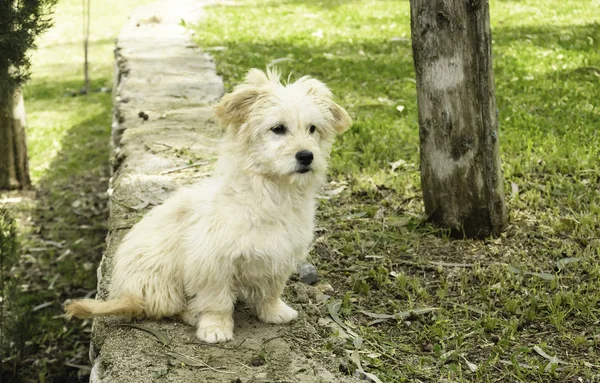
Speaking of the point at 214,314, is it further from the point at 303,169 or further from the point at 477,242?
the point at 477,242

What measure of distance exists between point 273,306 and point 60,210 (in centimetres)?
506

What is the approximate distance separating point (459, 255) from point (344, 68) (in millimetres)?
4990

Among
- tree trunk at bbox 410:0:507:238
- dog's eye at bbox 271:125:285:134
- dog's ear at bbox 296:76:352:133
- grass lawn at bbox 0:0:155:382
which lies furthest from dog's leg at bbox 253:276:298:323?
grass lawn at bbox 0:0:155:382

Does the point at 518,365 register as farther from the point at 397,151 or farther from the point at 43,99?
the point at 43,99

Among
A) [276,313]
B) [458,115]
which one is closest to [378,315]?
[276,313]

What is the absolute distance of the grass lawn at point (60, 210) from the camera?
5957mm

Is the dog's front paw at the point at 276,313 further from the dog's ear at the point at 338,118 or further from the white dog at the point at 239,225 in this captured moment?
the dog's ear at the point at 338,118

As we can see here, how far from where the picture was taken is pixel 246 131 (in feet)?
12.0

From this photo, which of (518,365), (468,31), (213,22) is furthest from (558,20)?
(518,365)

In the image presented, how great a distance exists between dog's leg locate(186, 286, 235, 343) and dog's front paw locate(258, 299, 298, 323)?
24cm

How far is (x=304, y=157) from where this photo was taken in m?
3.49

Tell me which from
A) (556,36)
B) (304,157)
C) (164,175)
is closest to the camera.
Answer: (304,157)

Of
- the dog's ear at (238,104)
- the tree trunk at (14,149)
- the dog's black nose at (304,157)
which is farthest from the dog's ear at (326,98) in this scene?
the tree trunk at (14,149)

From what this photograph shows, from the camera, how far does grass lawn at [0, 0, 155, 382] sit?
5.96m
